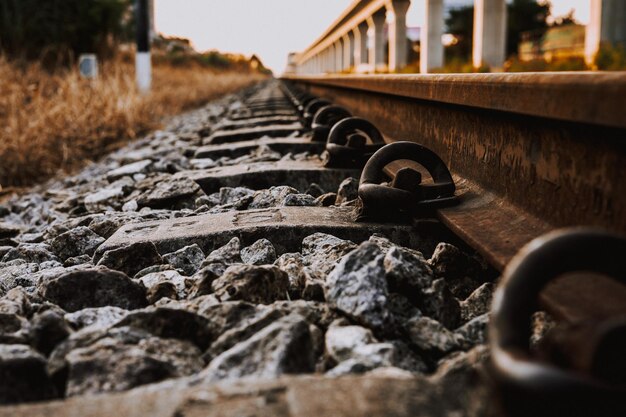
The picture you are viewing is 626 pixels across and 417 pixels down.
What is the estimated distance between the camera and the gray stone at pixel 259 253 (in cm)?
220

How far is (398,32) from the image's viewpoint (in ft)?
79.6

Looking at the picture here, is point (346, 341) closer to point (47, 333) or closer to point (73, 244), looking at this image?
point (47, 333)

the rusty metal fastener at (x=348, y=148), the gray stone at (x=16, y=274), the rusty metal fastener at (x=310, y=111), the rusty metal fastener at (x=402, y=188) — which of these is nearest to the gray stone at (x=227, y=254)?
the rusty metal fastener at (x=402, y=188)

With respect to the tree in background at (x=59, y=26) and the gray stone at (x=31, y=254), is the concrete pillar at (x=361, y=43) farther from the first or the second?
the gray stone at (x=31, y=254)

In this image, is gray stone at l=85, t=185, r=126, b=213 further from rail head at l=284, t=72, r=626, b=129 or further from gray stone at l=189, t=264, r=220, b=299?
gray stone at l=189, t=264, r=220, b=299

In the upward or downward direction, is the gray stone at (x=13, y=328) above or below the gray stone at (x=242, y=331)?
below

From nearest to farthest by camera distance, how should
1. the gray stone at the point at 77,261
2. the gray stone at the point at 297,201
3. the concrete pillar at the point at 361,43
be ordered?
the gray stone at the point at 77,261 < the gray stone at the point at 297,201 < the concrete pillar at the point at 361,43

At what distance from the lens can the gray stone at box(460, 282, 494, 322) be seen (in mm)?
1742

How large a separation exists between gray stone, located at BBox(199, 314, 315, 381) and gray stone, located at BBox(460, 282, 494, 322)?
20.3 inches

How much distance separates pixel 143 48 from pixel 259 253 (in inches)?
540

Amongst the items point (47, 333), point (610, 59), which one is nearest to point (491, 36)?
point (610, 59)

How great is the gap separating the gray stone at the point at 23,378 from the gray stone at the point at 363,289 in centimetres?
64

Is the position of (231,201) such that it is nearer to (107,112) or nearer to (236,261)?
(236,261)

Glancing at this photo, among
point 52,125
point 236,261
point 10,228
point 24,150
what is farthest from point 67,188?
point 236,261
